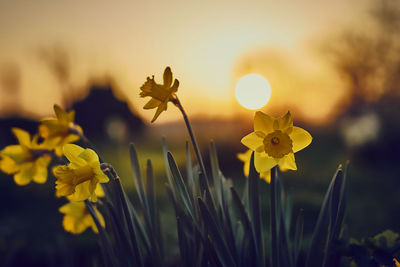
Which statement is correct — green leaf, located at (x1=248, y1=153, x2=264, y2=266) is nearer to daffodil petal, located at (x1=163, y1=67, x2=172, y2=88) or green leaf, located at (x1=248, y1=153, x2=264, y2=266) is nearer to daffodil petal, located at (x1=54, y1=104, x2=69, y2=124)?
daffodil petal, located at (x1=163, y1=67, x2=172, y2=88)

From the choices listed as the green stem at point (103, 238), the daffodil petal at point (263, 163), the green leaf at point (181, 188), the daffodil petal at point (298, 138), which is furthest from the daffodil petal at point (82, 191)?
the daffodil petal at point (298, 138)

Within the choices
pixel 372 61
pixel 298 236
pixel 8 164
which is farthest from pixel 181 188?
pixel 372 61

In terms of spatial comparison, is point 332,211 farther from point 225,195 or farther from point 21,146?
point 21,146

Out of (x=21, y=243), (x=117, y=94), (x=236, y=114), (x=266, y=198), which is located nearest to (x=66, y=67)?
(x=117, y=94)

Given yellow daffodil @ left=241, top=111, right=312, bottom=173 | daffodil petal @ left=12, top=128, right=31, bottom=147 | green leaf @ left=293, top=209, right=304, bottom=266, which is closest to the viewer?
yellow daffodil @ left=241, top=111, right=312, bottom=173

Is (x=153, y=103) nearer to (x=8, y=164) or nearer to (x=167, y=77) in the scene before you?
(x=167, y=77)

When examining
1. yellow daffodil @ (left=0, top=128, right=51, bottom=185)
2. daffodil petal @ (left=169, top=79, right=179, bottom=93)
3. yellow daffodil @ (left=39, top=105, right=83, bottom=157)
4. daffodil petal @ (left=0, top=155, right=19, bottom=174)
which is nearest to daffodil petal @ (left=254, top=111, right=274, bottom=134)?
daffodil petal @ (left=169, top=79, right=179, bottom=93)
